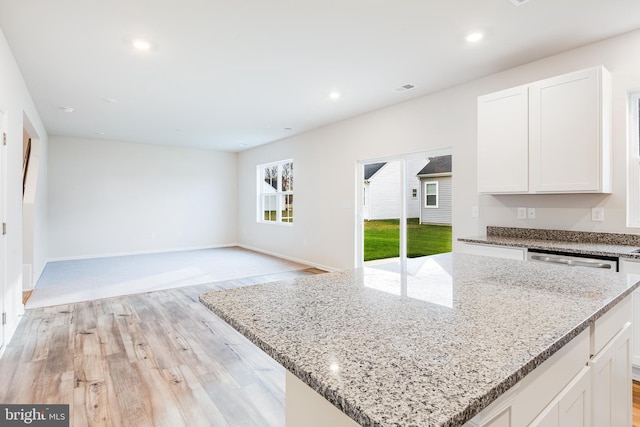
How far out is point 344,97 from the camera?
447 centimetres

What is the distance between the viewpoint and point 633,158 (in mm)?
2844

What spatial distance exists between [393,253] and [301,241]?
7.06 feet

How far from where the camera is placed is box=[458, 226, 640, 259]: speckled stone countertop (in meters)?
2.53

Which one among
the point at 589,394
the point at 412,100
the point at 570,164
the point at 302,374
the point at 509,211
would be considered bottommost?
the point at 589,394

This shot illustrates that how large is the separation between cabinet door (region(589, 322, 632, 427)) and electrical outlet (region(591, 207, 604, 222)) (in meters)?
1.84

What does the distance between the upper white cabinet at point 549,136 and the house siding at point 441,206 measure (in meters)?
0.74

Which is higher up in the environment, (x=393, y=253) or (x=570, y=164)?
(x=570, y=164)

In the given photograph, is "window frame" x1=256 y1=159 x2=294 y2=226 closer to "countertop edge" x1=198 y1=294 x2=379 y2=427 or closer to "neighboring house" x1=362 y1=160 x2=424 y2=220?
"neighboring house" x1=362 y1=160 x2=424 y2=220

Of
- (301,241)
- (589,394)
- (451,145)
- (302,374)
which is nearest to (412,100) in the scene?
(451,145)

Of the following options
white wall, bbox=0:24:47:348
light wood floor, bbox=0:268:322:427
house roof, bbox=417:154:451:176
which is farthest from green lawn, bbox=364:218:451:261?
white wall, bbox=0:24:47:348

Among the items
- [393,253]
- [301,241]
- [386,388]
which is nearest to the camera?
[386,388]

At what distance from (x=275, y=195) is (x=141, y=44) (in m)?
4.99

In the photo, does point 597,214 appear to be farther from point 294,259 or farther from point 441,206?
point 294,259

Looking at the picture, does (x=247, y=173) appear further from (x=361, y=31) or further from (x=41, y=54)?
(x=361, y=31)
